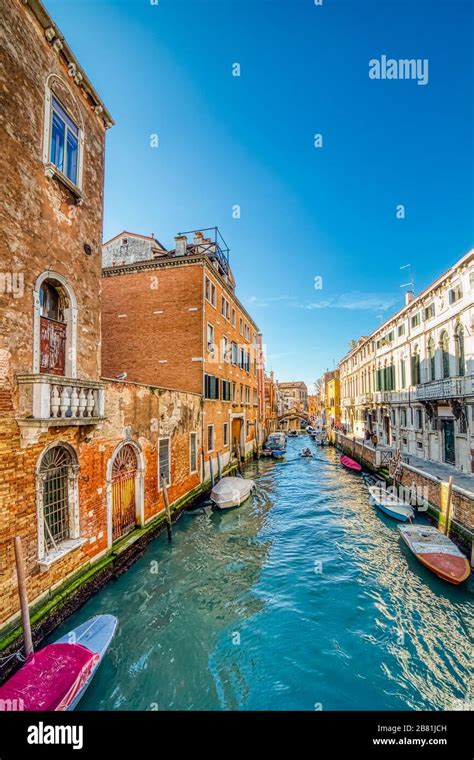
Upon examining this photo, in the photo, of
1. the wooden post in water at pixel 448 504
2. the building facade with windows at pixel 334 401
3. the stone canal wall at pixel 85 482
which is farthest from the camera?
the building facade with windows at pixel 334 401

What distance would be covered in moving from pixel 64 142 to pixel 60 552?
8.58 metres

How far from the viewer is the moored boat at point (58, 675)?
452cm

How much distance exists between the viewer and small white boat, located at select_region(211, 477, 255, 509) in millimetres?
14086

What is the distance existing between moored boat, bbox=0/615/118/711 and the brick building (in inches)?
415

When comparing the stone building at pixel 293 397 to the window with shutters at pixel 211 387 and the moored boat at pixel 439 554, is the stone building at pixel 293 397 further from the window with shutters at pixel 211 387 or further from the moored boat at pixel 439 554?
the moored boat at pixel 439 554

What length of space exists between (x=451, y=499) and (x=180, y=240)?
15.7 m

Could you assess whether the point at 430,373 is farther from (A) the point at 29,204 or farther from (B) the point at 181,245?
(A) the point at 29,204

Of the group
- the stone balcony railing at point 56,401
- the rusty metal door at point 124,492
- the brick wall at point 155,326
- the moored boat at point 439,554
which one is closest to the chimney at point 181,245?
the brick wall at point 155,326

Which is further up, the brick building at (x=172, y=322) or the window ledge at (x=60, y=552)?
the brick building at (x=172, y=322)

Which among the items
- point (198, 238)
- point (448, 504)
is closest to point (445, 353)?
point (448, 504)

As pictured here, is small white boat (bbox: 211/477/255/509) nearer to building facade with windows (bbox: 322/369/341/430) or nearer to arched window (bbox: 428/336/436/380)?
arched window (bbox: 428/336/436/380)

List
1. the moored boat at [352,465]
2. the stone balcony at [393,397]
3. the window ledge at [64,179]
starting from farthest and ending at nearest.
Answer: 1. the moored boat at [352,465]
2. the stone balcony at [393,397]
3. the window ledge at [64,179]

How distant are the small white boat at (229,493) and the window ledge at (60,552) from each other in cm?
724

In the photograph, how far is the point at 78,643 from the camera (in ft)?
18.9
